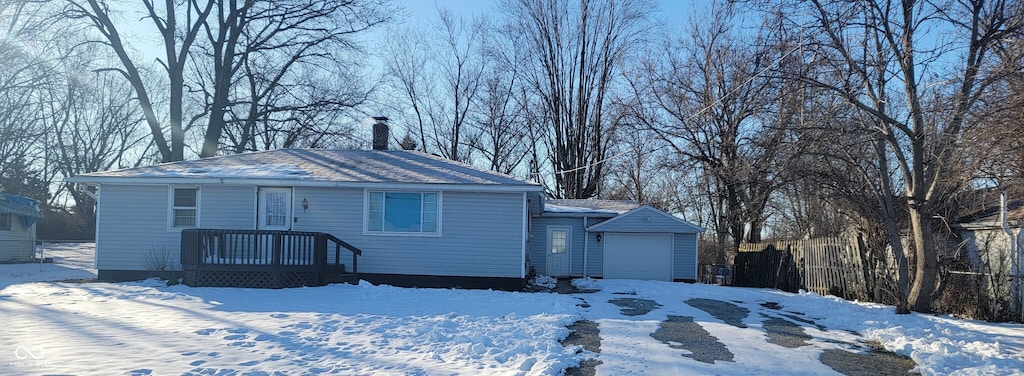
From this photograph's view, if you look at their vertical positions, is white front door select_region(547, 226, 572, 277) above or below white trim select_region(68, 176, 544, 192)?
below

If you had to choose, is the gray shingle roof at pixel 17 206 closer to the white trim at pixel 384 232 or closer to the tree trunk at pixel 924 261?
the white trim at pixel 384 232

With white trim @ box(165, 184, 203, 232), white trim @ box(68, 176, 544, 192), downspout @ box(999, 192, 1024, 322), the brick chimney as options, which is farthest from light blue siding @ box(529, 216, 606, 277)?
downspout @ box(999, 192, 1024, 322)

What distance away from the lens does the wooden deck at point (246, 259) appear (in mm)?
13656

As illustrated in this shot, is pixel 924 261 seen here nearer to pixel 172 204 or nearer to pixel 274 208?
pixel 274 208

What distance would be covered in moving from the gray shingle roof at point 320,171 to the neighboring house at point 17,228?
52.1 feet

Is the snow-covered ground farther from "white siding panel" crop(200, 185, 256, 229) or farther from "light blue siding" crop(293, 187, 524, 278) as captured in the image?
"white siding panel" crop(200, 185, 256, 229)

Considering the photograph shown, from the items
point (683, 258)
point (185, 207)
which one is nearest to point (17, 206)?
point (185, 207)

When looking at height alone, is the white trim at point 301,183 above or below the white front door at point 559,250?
above

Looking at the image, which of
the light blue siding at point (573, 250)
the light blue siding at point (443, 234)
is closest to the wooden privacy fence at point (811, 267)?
the light blue siding at point (573, 250)

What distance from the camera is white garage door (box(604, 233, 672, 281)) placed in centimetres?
2225

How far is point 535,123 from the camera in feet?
124

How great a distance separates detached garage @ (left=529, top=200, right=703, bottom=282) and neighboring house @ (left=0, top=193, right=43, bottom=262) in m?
21.5

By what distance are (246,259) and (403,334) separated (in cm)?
659

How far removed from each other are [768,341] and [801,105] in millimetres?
4207
